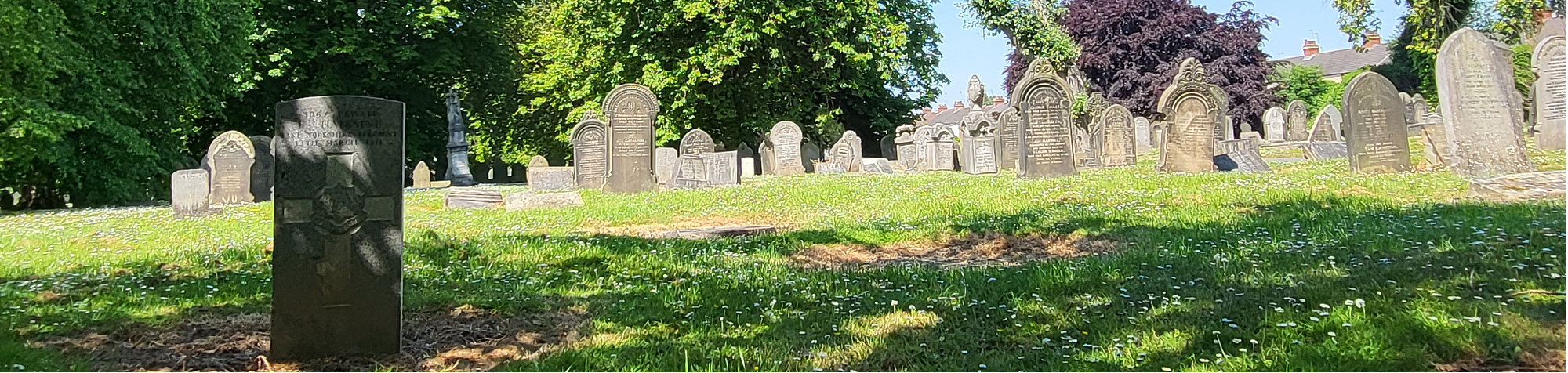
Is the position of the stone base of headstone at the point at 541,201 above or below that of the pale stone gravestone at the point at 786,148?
below

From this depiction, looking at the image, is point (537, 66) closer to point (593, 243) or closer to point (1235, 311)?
point (593, 243)

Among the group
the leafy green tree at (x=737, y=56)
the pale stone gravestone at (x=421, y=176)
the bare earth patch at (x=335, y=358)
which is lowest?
the bare earth patch at (x=335, y=358)

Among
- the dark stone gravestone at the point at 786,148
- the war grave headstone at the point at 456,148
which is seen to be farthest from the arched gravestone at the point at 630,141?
the war grave headstone at the point at 456,148

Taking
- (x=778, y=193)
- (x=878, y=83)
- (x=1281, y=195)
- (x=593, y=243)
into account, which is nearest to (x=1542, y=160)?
(x=1281, y=195)

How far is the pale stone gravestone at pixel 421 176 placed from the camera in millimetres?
25953

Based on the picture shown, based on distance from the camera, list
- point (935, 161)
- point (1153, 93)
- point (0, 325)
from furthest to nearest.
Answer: point (1153, 93) < point (935, 161) < point (0, 325)

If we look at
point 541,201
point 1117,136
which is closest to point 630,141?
point 541,201

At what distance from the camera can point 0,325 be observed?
4.57m

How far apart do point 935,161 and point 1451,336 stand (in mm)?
22075

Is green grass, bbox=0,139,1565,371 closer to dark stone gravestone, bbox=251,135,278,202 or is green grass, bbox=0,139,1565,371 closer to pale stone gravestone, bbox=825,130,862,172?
dark stone gravestone, bbox=251,135,278,202

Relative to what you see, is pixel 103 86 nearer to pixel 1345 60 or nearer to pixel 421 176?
pixel 421 176

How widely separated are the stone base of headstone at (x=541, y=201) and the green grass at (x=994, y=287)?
113 inches

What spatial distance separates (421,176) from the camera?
26047 mm

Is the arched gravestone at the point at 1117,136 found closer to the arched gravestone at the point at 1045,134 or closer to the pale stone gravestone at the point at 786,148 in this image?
the arched gravestone at the point at 1045,134
